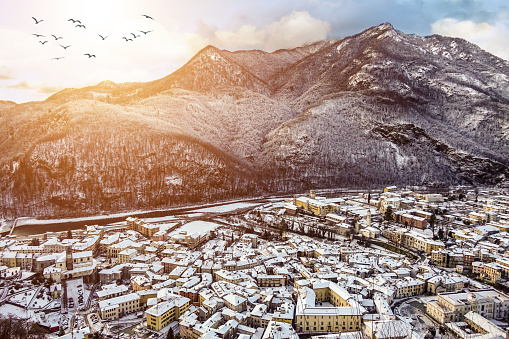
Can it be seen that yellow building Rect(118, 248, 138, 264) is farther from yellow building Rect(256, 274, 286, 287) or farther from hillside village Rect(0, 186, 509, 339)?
yellow building Rect(256, 274, 286, 287)

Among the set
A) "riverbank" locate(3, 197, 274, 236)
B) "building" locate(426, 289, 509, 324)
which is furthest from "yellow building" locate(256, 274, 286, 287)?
"riverbank" locate(3, 197, 274, 236)

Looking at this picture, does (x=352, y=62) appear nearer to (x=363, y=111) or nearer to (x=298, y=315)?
(x=363, y=111)

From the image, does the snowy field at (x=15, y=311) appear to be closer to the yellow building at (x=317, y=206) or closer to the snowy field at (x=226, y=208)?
the snowy field at (x=226, y=208)

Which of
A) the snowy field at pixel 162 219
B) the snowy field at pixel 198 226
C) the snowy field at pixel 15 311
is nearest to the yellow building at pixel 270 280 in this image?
the snowy field at pixel 198 226

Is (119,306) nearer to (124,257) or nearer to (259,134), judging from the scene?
(124,257)

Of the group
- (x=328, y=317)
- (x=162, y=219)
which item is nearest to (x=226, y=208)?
(x=162, y=219)

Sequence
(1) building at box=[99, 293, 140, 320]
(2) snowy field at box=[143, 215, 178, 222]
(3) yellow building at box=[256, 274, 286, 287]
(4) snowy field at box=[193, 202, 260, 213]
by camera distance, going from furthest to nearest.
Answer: (4) snowy field at box=[193, 202, 260, 213] → (2) snowy field at box=[143, 215, 178, 222] → (3) yellow building at box=[256, 274, 286, 287] → (1) building at box=[99, 293, 140, 320]
